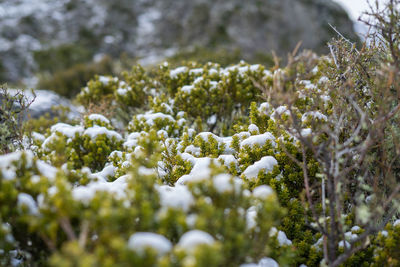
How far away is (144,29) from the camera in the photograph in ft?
82.1

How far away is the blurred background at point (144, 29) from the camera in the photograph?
1855 centimetres

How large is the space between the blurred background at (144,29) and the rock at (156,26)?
0.21ft

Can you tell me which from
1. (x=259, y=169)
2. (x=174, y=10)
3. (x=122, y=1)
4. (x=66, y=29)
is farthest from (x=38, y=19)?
(x=259, y=169)

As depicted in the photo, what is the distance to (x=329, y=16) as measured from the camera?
21484 millimetres

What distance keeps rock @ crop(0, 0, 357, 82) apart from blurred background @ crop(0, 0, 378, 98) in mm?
65

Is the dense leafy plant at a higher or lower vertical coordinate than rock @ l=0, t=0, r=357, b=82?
lower

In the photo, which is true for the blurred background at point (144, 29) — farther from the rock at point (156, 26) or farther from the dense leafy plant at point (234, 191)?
the dense leafy plant at point (234, 191)

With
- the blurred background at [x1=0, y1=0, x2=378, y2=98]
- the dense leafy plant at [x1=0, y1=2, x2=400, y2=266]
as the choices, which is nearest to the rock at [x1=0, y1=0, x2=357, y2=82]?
the blurred background at [x1=0, y1=0, x2=378, y2=98]

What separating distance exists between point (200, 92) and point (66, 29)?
25136mm

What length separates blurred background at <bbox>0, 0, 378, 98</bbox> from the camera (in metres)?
18.5

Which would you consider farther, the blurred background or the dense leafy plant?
the blurred background

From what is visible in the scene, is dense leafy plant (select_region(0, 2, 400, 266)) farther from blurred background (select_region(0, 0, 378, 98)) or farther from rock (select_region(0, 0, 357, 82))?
rock (select_region(0, 0, 357, 82))

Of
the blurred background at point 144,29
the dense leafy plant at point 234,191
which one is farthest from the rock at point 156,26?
the dense leafy plant at point 234,191

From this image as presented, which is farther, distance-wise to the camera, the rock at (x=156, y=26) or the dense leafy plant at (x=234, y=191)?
the rock at (x=156, y=26)
